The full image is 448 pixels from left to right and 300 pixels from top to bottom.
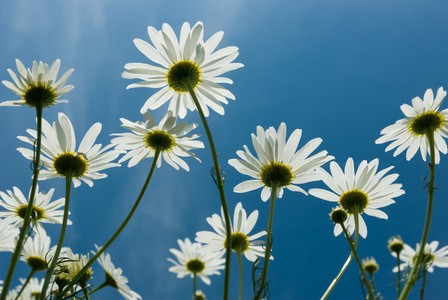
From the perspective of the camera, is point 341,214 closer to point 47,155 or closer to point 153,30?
point 153,30

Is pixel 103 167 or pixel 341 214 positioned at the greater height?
pixel 103 167

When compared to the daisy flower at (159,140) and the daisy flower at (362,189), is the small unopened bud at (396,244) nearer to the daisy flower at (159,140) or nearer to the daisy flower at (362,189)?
the daisy flower at (362,189)

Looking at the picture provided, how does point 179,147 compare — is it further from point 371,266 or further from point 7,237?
point 371,266

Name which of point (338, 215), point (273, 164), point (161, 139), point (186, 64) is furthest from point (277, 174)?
point (186, 64)

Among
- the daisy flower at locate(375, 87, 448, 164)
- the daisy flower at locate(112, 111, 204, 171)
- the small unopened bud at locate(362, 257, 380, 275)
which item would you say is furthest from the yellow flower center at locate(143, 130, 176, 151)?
the small unopened bud at locate(362, 257, 380, 275)

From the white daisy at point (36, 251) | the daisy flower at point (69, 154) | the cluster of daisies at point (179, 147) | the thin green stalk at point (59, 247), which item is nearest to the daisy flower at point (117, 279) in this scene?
the cluster of daisies at point (179, 147)

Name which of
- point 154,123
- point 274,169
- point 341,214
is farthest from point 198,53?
point 341,214
